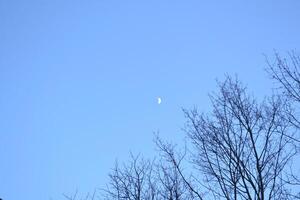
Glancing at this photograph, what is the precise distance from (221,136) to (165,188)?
327 cm

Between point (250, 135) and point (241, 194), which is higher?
point (250, 135)

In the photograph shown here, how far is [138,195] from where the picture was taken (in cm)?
1270

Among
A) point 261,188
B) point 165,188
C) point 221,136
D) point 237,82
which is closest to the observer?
point 261,188

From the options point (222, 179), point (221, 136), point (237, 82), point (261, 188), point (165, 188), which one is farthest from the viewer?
point (165, 188)

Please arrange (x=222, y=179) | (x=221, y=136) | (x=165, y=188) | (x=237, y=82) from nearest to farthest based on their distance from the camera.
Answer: (x=222, y=179)
(x=221, y=136)
(x=237, y=82)
(x=165, y=188)

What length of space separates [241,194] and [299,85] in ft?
11.1

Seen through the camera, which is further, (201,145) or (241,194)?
(201,145)

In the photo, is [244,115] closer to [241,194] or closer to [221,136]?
[221,136]

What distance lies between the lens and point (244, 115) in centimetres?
1086

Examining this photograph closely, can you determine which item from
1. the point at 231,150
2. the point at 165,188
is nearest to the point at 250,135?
the point at 231,150

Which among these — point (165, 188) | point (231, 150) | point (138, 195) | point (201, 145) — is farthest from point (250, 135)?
point (138, 195)

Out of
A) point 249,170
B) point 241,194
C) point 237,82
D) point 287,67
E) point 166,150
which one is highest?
point 237,82

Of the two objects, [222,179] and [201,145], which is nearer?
[222,179]

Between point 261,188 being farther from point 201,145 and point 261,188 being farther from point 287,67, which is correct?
point 287,67
